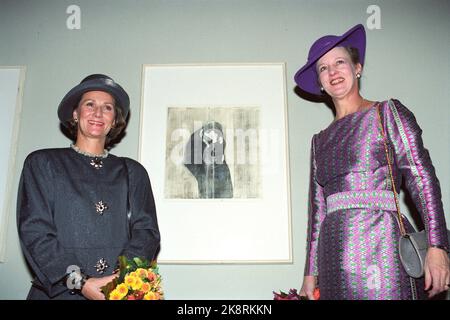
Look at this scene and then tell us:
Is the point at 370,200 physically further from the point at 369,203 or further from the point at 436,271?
the point at 436,271

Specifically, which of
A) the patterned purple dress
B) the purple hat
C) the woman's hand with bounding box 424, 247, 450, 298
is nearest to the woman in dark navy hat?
the patterned purple dress

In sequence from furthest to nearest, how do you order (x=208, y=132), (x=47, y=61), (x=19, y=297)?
(x=47, y=61)
(x=208, y=132)
(x=19, y=297)

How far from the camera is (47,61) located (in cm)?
256

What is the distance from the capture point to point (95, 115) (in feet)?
6.35

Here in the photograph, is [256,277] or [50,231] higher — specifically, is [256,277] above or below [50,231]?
below

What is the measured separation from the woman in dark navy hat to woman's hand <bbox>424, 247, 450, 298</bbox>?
43.7 inches

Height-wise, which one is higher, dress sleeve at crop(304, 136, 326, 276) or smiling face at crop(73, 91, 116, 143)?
smiling face at crop(73, 91, 116, 143)

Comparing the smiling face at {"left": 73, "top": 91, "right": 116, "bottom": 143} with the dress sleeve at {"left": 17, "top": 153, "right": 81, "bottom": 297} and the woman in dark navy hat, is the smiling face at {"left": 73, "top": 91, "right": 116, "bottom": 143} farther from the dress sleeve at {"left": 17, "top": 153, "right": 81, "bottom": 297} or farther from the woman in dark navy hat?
the dress sleeve at {"left": 17, "top": 153, "right": 81, "bottom": 297}

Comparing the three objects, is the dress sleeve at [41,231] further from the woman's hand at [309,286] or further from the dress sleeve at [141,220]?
the woman's hand at [309,286]

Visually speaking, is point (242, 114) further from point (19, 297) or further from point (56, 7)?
point (19, 297)

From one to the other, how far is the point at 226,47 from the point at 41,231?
157 cm

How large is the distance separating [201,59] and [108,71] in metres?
0.59

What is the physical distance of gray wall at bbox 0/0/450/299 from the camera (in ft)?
7.97
